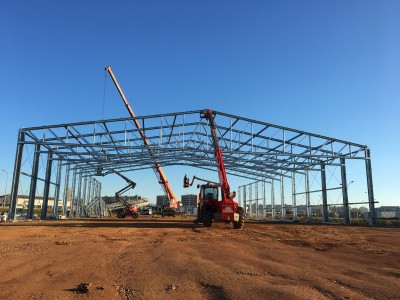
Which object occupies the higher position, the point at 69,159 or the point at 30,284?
the point at 69,159

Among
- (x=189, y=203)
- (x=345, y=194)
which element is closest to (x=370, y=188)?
(x=345, y=194)

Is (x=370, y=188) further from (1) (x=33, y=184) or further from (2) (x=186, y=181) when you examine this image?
(1) (x=33, y=184)

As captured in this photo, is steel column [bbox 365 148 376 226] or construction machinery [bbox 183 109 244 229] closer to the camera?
construction machinery [bbox 183 109 244 229]

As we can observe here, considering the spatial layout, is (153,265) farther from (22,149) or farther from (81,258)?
(22,149)

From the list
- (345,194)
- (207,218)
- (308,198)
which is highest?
(345,194)

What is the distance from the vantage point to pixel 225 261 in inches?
290

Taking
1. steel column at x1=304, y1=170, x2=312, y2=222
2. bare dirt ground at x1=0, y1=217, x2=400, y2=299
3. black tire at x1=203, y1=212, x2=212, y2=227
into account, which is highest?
steel column at x1=304, y1=170, x2=312, y2=222

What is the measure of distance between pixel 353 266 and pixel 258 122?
1911 centimetres

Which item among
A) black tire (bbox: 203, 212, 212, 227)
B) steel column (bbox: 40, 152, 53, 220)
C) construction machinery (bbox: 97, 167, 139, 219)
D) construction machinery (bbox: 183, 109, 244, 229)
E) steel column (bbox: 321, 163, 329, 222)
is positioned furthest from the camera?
construction machinery (bbox: 97, 167, 139, 219)

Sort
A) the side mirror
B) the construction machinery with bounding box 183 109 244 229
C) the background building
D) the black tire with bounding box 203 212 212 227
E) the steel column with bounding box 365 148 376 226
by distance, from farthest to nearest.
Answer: the background building → the steel column with bounding box 365 148 376 226 → the side mirror → the black tire with bounding box 203 212 212 227 → the construction machinery with bounding box 183 109 244 229

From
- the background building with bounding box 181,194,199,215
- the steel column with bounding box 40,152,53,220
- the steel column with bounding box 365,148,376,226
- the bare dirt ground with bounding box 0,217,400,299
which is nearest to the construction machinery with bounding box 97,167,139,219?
the steel column with bounding box 40,152,53,220

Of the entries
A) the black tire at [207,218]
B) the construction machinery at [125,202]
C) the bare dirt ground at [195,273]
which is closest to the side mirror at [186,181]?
the black tire at [207,218]

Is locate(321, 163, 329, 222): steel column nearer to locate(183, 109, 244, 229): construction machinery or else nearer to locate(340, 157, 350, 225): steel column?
locate(340, 157, 350, 225): steel column

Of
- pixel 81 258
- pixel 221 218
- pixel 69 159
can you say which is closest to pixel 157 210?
pixel 69 159
